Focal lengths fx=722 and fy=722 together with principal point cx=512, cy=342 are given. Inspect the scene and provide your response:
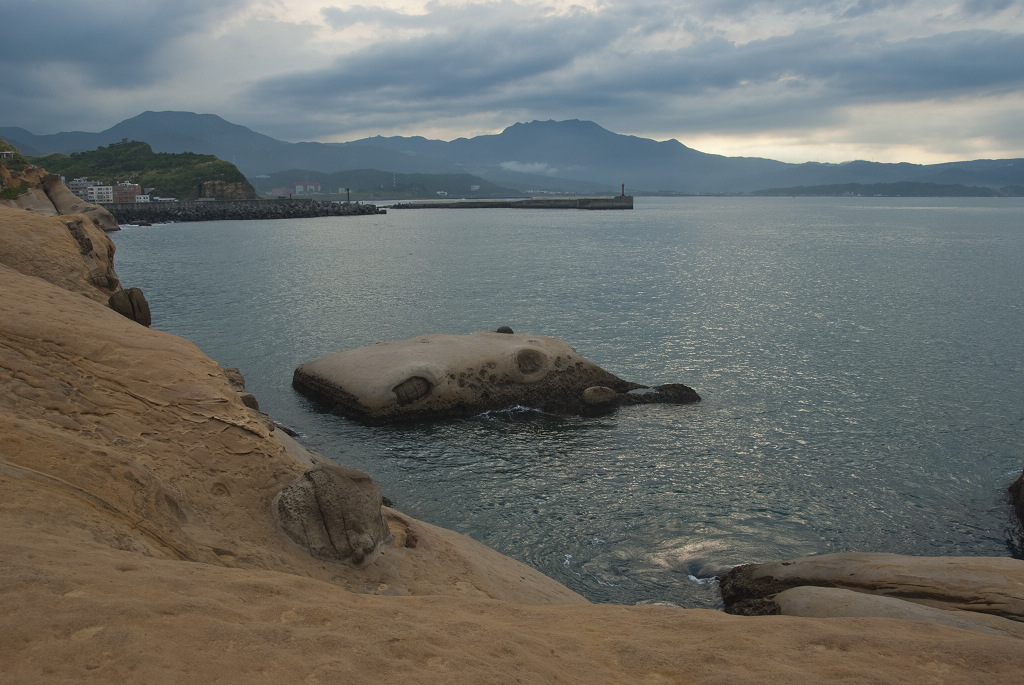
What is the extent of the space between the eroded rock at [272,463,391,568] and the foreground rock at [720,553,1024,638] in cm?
657

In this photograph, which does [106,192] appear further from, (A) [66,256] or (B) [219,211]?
(A) [66,256]

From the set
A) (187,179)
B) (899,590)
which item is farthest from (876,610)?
(187,179)

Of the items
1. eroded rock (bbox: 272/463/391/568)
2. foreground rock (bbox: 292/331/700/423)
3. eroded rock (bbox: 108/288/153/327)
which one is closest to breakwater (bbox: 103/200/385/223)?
foreground rock (bbox: 292/331/700/423)

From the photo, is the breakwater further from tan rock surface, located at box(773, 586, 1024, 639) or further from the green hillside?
tan rock surface, located at box(773, 586, 1024, 639)

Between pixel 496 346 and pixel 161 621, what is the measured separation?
20.4m

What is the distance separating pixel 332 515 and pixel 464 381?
1395 cm

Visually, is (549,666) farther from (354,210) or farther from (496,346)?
(354,210)

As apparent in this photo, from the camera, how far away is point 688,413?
2420cm

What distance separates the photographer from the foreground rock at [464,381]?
23047 mm

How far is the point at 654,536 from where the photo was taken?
16109 mm

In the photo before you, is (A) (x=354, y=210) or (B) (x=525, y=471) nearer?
(B) (x=525, y=471)

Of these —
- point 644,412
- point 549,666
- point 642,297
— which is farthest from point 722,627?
point 642,297

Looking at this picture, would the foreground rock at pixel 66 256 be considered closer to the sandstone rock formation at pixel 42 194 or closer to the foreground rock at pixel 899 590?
the foreground rock at pixel 899 590

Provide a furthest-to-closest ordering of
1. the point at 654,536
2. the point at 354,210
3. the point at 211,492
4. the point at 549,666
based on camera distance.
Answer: the point at 354,210, the point at 654,536, the point at 211,492, the point at 549,666
